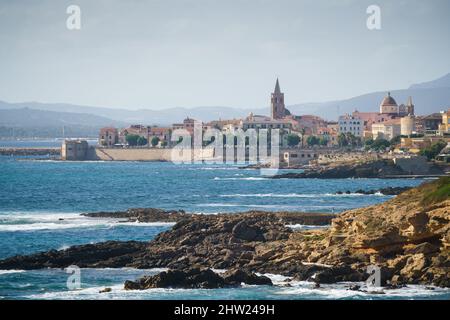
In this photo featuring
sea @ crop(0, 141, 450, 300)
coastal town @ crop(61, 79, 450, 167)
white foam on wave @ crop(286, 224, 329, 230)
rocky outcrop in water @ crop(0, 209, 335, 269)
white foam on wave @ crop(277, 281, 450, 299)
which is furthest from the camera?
coastal town @ crop(61, 79, 450, 167)

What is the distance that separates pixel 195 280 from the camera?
3709 cm

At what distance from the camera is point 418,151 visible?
124m

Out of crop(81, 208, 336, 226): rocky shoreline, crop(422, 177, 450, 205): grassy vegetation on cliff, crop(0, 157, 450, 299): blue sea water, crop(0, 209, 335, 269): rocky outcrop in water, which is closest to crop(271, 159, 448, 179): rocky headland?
crop(0, 157, 450, 299): blue sea water

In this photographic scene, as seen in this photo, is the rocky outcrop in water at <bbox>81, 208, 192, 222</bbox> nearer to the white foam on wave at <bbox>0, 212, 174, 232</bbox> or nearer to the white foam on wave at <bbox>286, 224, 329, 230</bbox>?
the white foam on wave at <bbox>0, 212, 174, 232</bbox>

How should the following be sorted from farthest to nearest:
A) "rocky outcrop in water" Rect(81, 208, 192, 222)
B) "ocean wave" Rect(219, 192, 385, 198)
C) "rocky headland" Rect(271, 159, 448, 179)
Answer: "rocky headland" Rect(271, 159, 448, 179) < "ocean wave" Rect(219, 192, 385, 198) < "rocky outcrop in water" Rect(81, 208, 192, 222)

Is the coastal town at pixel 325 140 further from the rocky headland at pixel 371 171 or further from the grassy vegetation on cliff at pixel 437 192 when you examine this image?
the grassy vegetation on cliff at pixel 437 192

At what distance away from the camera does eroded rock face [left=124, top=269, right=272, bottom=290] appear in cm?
3675

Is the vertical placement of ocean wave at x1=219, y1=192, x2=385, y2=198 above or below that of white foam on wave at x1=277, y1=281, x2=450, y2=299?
above

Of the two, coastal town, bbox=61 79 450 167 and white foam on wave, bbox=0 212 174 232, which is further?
coastal town, bbox=61 79 450 167

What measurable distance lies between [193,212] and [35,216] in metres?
8.87

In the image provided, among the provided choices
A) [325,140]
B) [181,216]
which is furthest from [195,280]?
[325,140]

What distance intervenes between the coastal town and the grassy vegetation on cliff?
69.1 m
